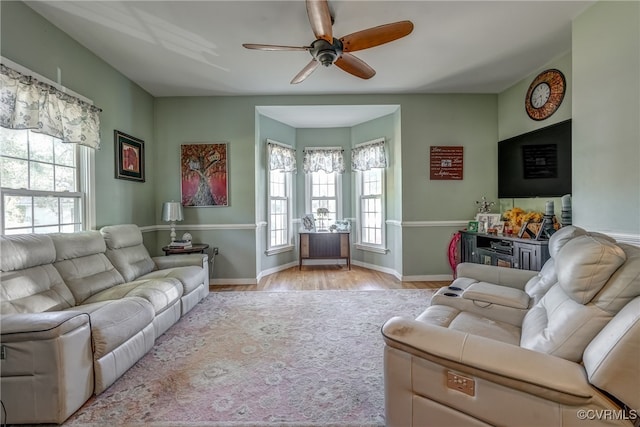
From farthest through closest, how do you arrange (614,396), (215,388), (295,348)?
1. (295,348)
2. (215,388)
3. (614,396)

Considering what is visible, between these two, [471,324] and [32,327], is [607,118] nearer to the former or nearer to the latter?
[471,324]

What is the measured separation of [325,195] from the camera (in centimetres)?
562

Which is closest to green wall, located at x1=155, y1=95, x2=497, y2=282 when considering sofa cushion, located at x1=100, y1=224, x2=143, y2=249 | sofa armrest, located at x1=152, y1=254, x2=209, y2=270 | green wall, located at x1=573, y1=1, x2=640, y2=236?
sofa armrest, located at x1=152, y1=254, x2=209, y2=270

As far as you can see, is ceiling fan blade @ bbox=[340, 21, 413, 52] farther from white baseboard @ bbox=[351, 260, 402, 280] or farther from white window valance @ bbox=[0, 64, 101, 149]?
white baseboard @ bbox=[351, 260, 402, 280]

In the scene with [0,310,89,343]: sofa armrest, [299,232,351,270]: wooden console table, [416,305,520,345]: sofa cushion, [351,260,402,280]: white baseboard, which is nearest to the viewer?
[0,310,89,343]: sofa armrest

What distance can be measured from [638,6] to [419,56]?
5.43 ft

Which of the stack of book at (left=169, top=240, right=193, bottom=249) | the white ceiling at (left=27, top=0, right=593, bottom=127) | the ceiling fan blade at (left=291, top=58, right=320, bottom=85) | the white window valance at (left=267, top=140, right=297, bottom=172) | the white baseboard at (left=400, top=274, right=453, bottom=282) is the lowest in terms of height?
the white baseboard at (left=400, top=274, right=453, bottom=282)

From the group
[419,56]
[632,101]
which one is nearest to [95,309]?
[419,56]

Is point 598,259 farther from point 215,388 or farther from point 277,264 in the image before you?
point 277,264

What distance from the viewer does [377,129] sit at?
5008 millimetres

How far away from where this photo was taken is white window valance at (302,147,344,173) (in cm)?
542

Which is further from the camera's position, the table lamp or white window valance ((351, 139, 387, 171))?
white window valance ((351, 139, 387, 171))

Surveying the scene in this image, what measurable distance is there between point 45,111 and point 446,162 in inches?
182

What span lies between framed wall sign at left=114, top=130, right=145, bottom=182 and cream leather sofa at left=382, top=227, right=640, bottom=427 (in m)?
3.71
